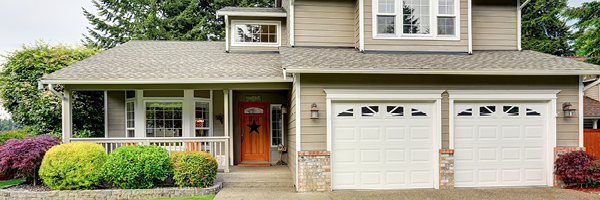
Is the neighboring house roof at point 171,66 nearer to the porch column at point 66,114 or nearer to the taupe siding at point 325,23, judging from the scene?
the porch column at point 66,114

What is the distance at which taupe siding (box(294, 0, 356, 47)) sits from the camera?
919cm

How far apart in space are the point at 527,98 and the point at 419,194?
316 cm

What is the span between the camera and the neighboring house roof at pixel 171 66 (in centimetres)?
828

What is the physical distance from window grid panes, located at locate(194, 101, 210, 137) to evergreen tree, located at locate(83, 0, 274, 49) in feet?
37.5

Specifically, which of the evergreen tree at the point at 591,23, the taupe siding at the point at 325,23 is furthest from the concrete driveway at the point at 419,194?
the evergreen tree at the point at 591,23

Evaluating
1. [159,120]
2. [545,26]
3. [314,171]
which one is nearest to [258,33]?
[159,120]

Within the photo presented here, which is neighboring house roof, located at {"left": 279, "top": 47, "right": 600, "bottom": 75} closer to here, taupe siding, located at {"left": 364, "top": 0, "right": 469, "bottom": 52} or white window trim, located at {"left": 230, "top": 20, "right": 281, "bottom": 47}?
taupe siding, located at {"left": 364, "top": 0, "right": 469, "bottom": 52}

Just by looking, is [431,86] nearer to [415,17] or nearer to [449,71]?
[449,71]

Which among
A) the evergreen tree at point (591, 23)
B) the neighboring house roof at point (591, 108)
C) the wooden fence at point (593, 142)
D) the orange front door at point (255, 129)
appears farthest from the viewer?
the neighboring house roof at point (591, 108)

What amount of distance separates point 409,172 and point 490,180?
1.78 meters

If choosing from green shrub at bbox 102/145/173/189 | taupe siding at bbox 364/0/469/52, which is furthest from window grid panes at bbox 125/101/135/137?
taupe siding at bbox 364/0/469/52

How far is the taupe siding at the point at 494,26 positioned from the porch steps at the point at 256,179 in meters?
5.73

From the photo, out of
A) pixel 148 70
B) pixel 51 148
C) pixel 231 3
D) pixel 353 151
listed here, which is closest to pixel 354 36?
pixel 353 151

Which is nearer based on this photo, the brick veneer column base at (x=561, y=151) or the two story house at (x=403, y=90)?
the two story house at (x=403, y=90)
